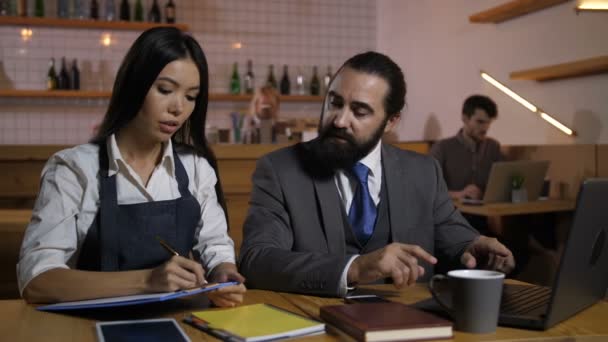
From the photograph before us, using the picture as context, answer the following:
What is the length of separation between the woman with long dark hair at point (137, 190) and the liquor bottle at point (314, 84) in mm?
4745

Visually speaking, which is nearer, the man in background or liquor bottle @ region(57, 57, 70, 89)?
the man in background

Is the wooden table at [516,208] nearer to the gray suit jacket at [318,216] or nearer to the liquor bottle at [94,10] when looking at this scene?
the gray suit jacket at [318,216]

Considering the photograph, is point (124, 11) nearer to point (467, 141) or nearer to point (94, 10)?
point (94, 10)

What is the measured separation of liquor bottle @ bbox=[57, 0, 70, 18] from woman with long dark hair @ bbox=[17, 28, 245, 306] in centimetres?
447

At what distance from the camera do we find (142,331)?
1.13m

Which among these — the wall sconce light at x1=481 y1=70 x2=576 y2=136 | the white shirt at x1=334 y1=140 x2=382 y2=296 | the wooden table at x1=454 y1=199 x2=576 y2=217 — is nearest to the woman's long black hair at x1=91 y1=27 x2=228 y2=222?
the white shirt at x1=334 y1=140 x2=382 y2=296

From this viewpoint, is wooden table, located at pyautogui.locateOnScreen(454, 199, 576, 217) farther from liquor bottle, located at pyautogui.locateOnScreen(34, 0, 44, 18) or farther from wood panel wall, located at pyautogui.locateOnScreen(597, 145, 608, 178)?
liquor bottle, located at pyautogui.locateOnScreen(34, 0, 44, 18)

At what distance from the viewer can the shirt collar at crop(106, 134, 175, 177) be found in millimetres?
1633

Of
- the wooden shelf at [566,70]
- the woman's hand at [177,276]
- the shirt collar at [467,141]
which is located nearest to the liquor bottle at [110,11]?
the shirt collar at [467,141]

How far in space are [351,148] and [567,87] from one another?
2.80 m

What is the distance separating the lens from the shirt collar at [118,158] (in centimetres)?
163

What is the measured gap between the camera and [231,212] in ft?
12.7

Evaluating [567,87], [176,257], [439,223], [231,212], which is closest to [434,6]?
[567,87]

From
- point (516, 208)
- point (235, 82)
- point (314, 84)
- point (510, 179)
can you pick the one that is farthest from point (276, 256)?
point (314, 84)
